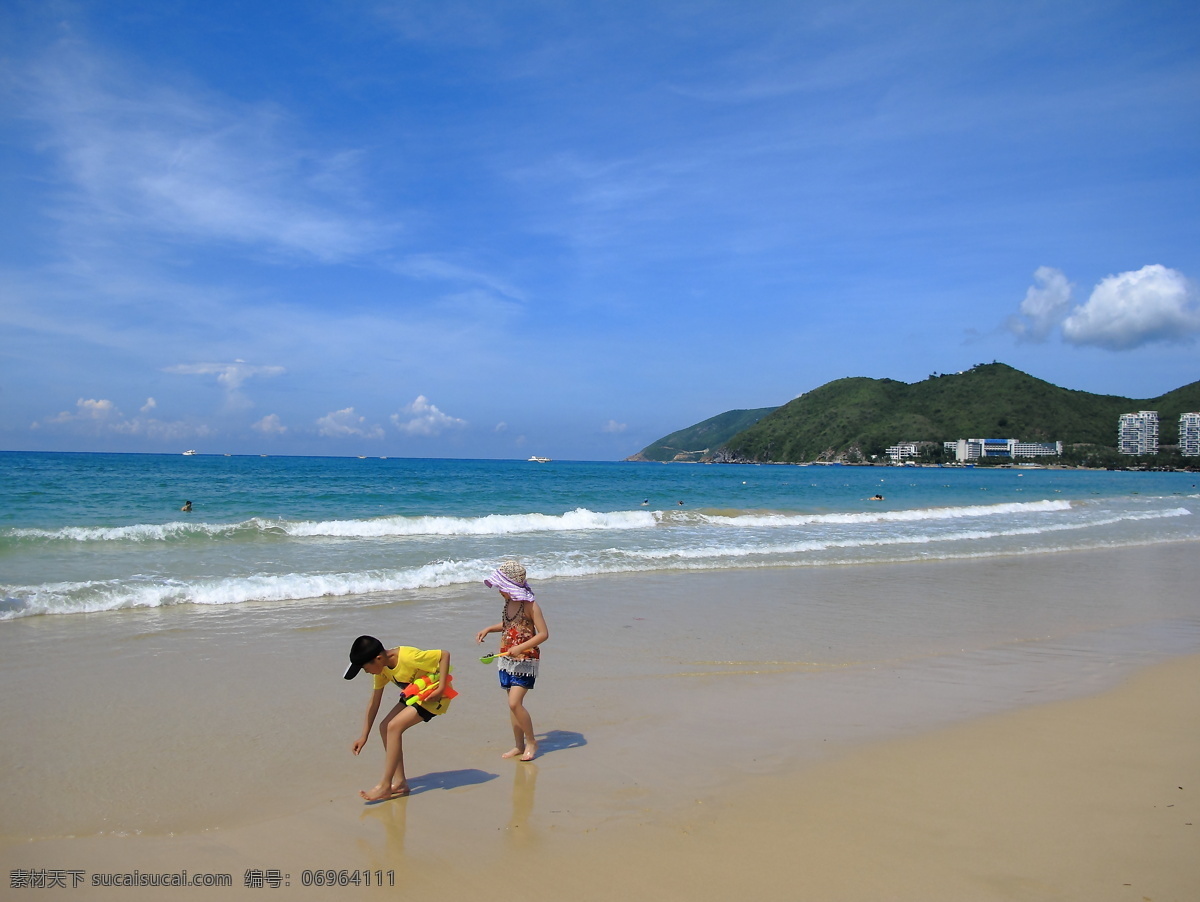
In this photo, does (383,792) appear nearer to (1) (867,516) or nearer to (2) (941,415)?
(1) (867,516)

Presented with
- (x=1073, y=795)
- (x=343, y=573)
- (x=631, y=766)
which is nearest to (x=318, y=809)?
(x=631, y=766)

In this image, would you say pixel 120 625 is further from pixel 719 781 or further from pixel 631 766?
pixel 719 781

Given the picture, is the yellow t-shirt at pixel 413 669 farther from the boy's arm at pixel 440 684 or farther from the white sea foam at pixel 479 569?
the white sea foam at pixel 479 569

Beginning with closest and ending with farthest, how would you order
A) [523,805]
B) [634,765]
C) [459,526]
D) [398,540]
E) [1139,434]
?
[523,805] < [634,765] < [398,540] < [459,526] < [1139,434]

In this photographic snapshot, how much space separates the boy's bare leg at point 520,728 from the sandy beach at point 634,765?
0.46 ft

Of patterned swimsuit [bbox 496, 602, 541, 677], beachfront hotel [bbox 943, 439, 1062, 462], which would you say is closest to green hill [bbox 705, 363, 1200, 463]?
beachfront hotel [bbox 943, 439, 1062, 462]

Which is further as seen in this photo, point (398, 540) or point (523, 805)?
point (398, 540)

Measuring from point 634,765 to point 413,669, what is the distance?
1.76 metres

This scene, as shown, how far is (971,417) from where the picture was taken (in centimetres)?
14162

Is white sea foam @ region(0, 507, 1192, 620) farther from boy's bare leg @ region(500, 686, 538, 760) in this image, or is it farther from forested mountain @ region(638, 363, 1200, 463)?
forested mountain @ region(638, 363, 1200, 463)

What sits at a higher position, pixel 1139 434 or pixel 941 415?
pixel 941 415

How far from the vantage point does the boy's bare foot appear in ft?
15.0

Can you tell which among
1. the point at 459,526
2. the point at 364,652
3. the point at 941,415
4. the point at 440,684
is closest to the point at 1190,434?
the point at 941,415

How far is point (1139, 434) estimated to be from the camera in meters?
134
